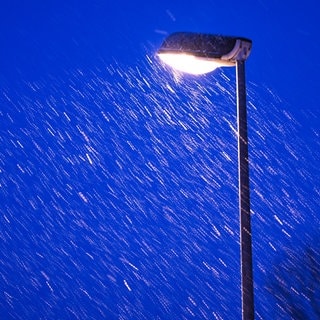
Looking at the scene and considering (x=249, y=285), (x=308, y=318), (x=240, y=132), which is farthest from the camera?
(x=308, y=318)

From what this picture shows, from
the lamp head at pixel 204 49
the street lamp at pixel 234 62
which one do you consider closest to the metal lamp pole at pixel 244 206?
the street lamp at pixel 234 62

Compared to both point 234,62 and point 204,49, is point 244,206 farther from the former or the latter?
point 204,49

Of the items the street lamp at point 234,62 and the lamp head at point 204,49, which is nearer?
the street lamp at point 234,62

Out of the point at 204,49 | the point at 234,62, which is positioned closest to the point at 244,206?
the point at 234,62

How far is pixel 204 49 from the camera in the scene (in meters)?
4.29

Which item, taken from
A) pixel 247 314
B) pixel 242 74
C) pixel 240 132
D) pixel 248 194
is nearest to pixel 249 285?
pixel 247 314

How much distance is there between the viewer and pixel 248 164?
13.3 ft

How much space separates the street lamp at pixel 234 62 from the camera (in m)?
3.93

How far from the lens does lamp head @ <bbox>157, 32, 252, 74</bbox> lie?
13.9 feet

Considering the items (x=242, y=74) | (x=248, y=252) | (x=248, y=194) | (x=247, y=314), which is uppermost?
(x=242, y=74)

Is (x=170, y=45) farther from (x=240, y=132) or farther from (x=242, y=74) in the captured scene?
(x=240, y=132)

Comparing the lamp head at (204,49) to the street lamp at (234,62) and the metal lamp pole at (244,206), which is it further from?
the metal lamp pole at (244,206)

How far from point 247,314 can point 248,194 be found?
826mm

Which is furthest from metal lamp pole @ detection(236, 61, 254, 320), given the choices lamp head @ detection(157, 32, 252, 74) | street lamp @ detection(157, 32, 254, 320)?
lamp head @ detection(157, 32, 252, 74)
